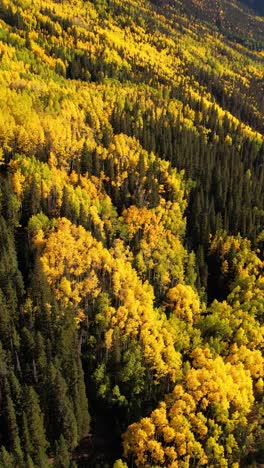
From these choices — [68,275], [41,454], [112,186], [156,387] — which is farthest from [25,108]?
[41,454]

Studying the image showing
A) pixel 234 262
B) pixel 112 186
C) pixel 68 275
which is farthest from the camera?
pixel 112 186

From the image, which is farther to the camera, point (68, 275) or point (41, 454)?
point (68, 275)

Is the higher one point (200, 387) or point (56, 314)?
point (56, 314)

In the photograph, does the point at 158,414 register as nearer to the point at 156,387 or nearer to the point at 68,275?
the point at 156,387

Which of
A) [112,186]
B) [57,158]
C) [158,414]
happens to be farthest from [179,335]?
[57,158]

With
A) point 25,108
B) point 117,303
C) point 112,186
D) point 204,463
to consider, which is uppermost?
point 25,108

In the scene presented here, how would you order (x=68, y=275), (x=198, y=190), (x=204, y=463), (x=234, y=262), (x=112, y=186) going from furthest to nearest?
(x=198, y=190) → (x=112, y=186) → (x=234, y=262) → (x=68, y=275) → (x=204, y=463)

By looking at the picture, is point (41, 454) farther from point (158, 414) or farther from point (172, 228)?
point (172, 228)

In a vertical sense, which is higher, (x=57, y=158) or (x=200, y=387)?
(x=57, y=158)

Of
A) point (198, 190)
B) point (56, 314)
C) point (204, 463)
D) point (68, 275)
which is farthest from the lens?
point (198, 190)
